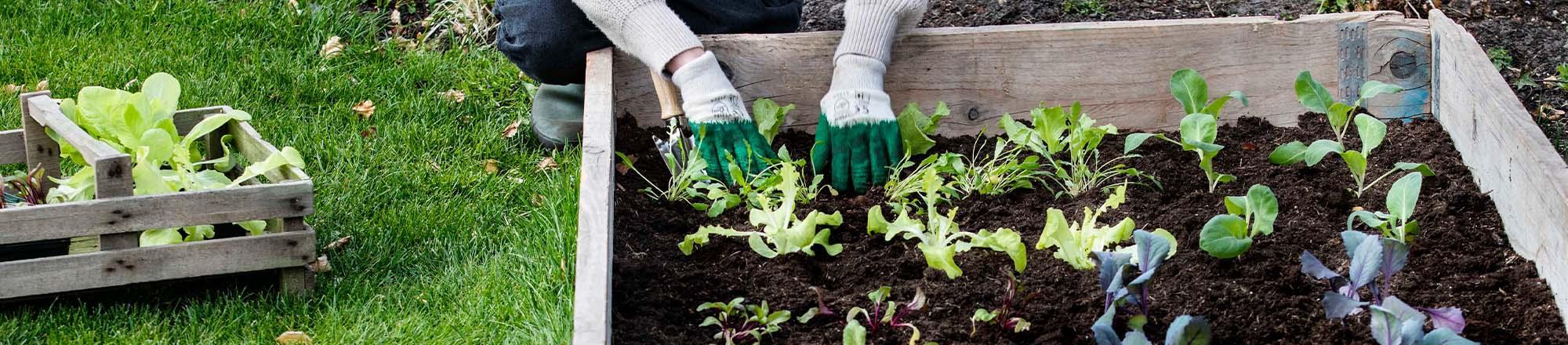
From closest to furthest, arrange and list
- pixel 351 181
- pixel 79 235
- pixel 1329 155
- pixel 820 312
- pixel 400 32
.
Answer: pixel 820 312 → pixel 79 235 → pixel 1329 155 → pixel 351 181 → pixel 400 32

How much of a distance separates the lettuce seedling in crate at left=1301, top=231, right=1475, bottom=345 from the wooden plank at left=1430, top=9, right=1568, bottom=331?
9.4 inches

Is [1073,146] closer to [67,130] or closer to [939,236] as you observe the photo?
[939,236]

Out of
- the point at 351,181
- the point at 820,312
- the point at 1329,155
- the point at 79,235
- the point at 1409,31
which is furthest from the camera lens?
the point at 351,181

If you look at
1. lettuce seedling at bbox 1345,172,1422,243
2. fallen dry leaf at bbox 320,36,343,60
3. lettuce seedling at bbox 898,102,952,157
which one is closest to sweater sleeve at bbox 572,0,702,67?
lettuce seedling at bbox 898,102,952,157

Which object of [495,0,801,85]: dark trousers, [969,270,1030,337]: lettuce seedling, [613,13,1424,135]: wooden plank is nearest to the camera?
[969,270,1030,337]: lettuce seedling

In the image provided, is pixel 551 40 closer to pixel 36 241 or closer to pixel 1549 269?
pixel 36 241

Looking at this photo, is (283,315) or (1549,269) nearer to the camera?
(1549,269)

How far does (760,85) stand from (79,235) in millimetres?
1192

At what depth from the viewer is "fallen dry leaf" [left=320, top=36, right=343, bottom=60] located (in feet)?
11.6

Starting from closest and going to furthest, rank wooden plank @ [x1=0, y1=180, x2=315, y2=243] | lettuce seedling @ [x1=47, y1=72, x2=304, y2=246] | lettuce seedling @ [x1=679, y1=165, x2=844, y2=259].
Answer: lettuce seedling @ [x1=679, y1=165, x2=844, y2=259], wooden plank @ [x1=0, y1=180, x2=315, y2=243], lettuce seedling @ [x1=47, y1=72, x2=304, y2=246]

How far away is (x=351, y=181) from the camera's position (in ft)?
8.89

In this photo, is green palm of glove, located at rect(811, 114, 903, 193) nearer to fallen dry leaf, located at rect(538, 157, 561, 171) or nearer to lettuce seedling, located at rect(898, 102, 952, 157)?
lettuce seedling, located at rect(898, 102, 952, 157)

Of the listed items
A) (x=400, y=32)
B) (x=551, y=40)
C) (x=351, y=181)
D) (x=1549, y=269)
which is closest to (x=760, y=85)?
(x=551, y=40)

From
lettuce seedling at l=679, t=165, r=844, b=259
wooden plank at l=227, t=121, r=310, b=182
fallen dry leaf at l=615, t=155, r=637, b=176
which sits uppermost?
lettuce seedling at l=679, t=165, r=844, b=259
